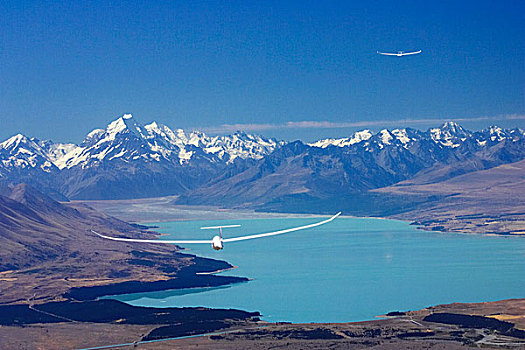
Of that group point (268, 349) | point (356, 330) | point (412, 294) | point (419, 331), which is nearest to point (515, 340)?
point (419, 331)

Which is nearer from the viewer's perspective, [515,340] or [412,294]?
[515,340]

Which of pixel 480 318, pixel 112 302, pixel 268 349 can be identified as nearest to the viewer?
pixel 268 349

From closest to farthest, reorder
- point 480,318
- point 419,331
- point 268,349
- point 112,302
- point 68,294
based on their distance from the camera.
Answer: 1. point 268,349
2. point 419,331
3. point 480,318
4. point 112,302
5. point 68,294

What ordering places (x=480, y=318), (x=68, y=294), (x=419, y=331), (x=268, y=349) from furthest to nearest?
(x=68, y=294) < (x=480, y=318) < (x=419, y=331) < (x=268, y=349)

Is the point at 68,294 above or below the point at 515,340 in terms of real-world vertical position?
above

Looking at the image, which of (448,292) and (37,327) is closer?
(37,327)

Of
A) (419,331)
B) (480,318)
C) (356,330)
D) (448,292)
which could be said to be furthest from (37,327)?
(448,292)

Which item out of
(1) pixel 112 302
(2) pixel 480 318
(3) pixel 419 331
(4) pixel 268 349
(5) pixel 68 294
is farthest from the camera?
(5) pixel 68 294

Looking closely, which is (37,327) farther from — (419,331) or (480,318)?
(480,318)

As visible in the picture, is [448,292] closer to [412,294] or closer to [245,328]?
[412,294]
